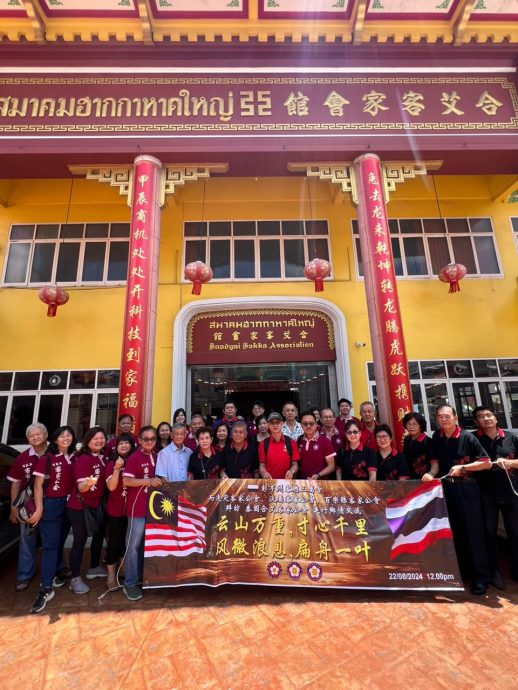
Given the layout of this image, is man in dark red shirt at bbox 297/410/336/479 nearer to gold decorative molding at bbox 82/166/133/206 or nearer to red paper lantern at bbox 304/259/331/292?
red paper lantern at bbox 304/259/331/292

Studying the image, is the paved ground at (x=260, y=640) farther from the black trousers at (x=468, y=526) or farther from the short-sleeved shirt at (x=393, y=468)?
the short-sleeved shirt at (x=393, y=468)

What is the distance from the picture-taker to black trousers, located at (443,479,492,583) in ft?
10.7

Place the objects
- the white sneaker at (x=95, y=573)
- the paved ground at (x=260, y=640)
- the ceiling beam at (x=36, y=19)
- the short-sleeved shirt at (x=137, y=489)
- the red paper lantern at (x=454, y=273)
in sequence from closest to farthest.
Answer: the paved ground at (x=260, y=640) < the short-sleeved shirt at (x=137, y=489) < the white sneaker at (x=95, y=573) < the ceiling beam at (x=36, y=19) < the red paper lantern at (x=454, y=273)

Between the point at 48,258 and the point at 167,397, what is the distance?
14.8 feet

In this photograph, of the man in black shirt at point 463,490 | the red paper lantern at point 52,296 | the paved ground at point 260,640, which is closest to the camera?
the paved ground at point 260,640

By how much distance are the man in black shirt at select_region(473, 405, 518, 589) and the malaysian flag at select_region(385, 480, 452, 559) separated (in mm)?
505

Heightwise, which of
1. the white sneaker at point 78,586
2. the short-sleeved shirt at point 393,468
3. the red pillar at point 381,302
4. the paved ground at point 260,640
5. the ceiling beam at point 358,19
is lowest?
the paved ground at point 260,640

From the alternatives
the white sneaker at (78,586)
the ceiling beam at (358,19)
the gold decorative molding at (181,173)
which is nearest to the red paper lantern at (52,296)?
the gold decorative molding at (181,173)

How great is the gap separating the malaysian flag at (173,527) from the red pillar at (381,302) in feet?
10.6

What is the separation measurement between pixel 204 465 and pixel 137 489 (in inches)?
28.2

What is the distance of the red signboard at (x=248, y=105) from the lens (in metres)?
6.14

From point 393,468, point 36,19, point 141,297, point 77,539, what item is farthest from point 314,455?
point 36,19

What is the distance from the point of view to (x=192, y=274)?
6.91 meters

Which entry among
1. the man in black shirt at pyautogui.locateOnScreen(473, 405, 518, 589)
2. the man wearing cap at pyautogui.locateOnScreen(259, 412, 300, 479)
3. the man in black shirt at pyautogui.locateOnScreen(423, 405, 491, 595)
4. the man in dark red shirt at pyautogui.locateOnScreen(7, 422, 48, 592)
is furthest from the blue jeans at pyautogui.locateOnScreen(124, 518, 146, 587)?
the man in black shirt at pyautogui.locateOnScreen(473, 405, 518, 589)
